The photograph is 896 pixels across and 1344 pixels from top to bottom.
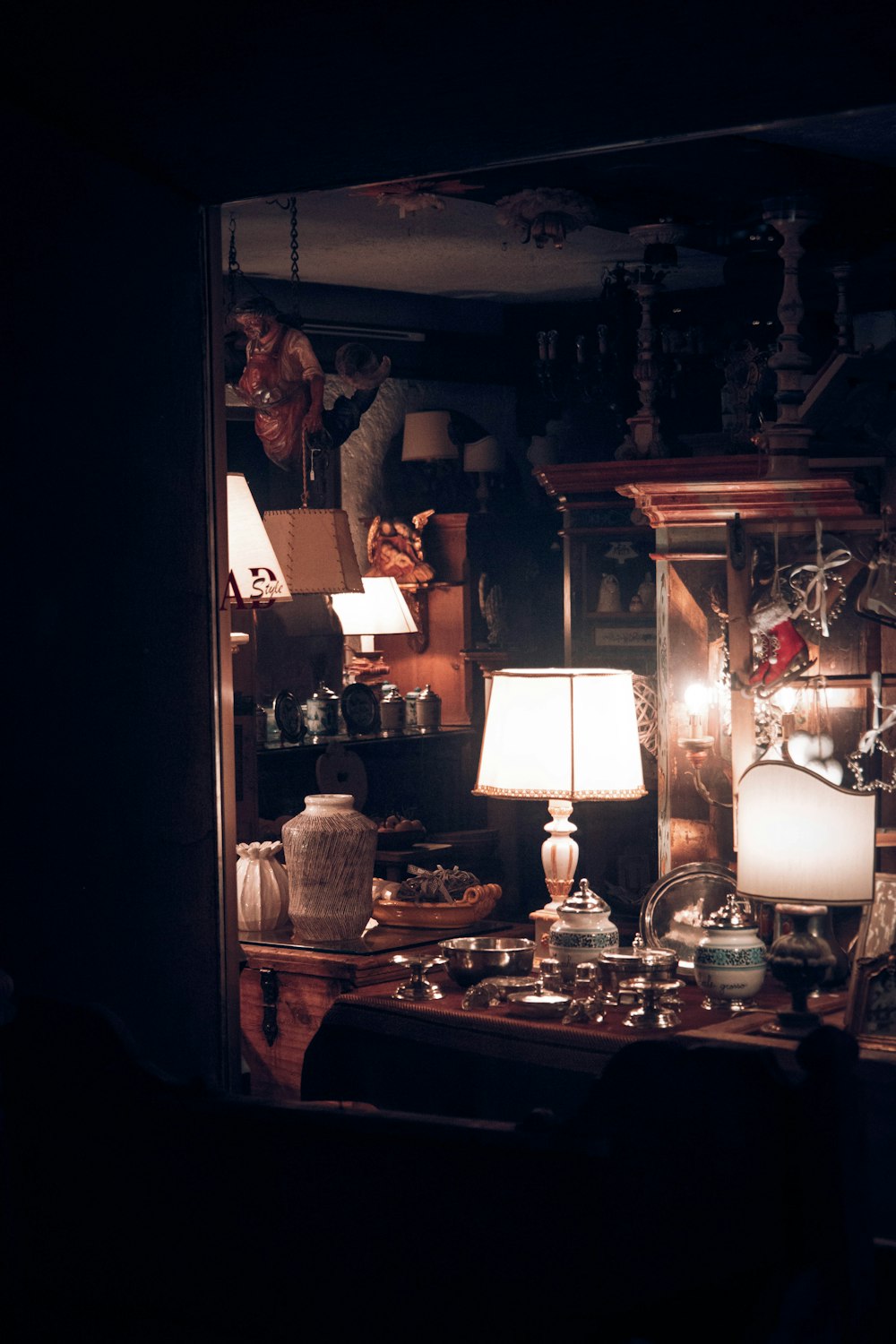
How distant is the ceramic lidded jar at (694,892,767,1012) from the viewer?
323 centimetres

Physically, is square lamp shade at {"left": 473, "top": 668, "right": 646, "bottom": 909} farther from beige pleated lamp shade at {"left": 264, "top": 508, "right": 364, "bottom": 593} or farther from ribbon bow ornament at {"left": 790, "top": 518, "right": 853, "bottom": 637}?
beige pleated lamp shade at {"left": 264, "top": 508, "right": 364, "bottom": 593}

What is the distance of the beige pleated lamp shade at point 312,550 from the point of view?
4.40 m

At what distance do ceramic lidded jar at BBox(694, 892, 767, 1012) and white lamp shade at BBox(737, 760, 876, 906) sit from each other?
0.09m

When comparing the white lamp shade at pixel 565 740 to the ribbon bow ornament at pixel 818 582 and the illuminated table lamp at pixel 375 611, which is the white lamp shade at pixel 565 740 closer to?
the ribbon bow ornament at pixel 818 582

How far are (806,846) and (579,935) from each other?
552mm

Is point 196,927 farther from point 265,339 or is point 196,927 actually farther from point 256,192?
point 265,339

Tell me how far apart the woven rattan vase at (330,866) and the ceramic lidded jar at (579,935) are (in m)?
0.62

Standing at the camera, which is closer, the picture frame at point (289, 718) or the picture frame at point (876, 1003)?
the picture frame at point (876, 1003)

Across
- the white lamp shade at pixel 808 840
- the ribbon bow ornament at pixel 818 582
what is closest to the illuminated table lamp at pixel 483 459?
the ribbon bow ornament at pixel 818 582

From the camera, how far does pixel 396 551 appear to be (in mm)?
8703

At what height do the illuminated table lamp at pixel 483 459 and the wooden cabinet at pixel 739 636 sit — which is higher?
the illuminated table lamp at pixel 483 459

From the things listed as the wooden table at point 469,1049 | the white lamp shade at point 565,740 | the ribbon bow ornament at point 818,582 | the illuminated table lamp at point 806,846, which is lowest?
the wooden table at point 469,1049

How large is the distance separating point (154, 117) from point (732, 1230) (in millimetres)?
1376

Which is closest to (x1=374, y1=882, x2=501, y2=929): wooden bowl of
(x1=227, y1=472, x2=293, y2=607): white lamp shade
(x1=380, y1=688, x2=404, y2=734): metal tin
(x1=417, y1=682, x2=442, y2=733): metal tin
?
(x1=227, y1=472, x2=293, y2=607): white lamp shade
